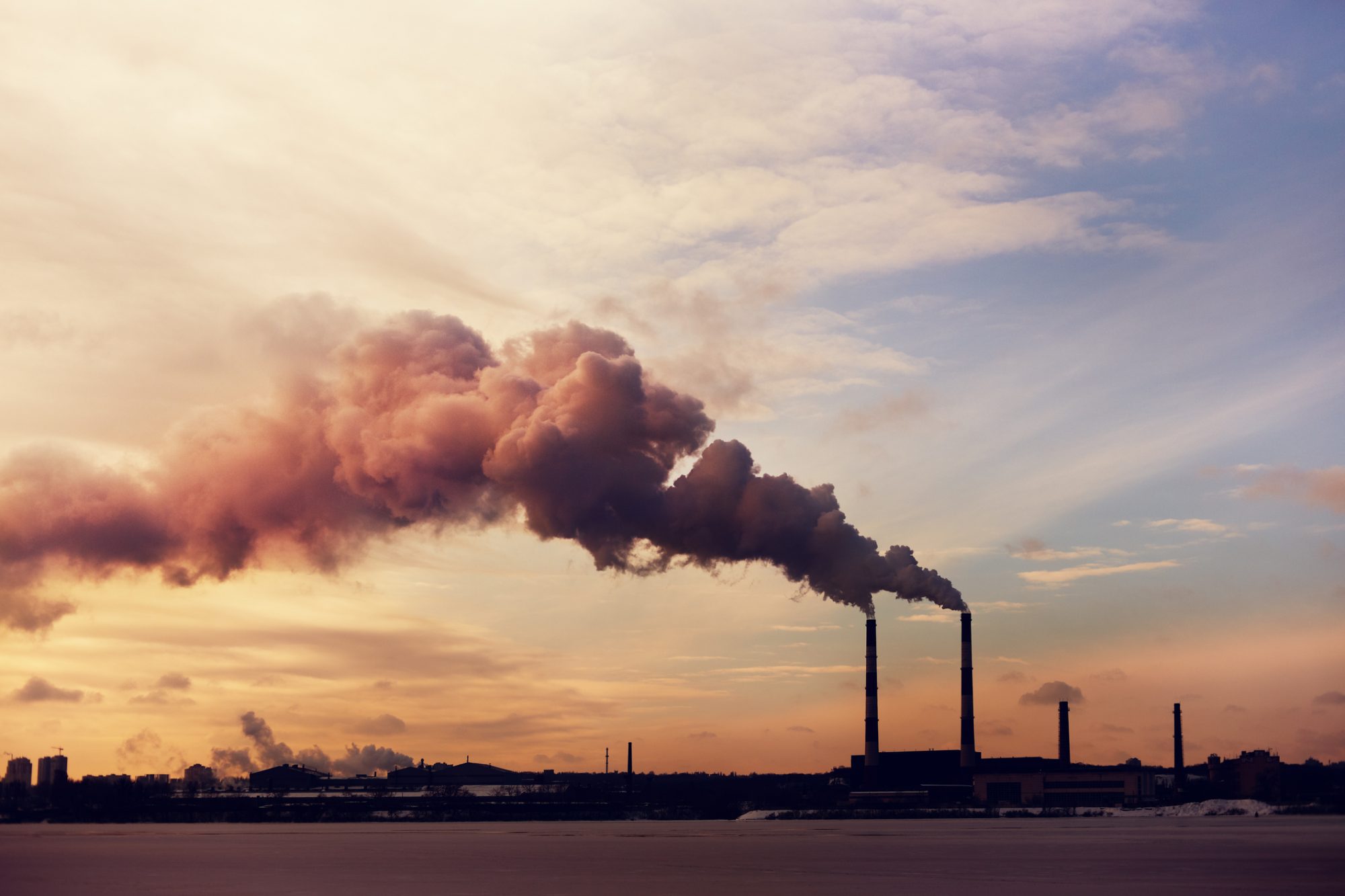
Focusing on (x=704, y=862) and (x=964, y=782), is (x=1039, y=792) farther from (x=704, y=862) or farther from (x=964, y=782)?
(x=704, y=862)

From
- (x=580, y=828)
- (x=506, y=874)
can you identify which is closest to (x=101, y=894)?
(x=506, y=874)

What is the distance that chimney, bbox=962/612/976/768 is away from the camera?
519 feet

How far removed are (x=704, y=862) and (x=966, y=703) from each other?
353 ft

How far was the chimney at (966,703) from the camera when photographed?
158 m

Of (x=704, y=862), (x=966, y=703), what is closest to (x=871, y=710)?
(x=966, y=703)

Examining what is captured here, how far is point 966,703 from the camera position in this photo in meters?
174

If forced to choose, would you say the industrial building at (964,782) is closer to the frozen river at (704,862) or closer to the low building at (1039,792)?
the low building at (1039,792)

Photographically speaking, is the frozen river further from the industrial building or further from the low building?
the low building

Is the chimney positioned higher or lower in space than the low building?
higher

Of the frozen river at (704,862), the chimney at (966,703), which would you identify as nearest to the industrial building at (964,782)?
the chimney at (966,703)

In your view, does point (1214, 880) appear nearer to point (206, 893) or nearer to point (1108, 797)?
point (206, 893)

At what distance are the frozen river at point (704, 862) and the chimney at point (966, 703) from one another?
29975 millimetres

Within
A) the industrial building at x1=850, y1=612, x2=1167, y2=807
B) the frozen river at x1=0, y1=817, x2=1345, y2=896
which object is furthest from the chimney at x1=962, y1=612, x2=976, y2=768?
the frozen river at x1=0, y1=817, x2=1345, y2=896

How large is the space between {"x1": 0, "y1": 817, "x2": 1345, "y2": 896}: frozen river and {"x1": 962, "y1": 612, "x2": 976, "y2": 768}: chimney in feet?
98.3
